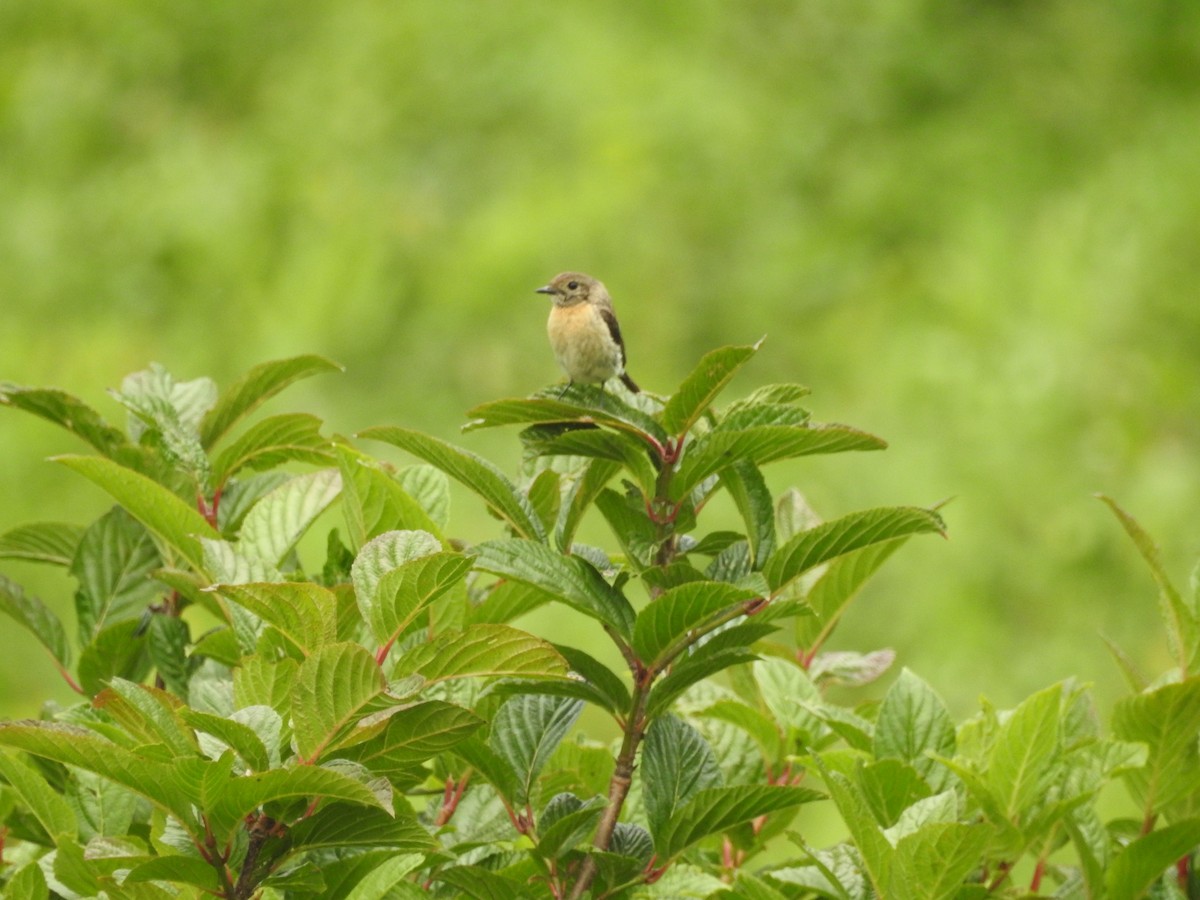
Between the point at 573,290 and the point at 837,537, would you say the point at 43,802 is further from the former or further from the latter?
the point at 573,290

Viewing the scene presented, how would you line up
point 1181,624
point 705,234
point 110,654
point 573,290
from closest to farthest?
1. point 1181,624
2. point 110,654
3. point 573,290
4. point 705,234

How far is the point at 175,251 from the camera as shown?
24.2 feet

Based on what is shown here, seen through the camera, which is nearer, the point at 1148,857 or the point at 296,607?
the point at 296,607

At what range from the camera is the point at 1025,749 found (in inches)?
65.9

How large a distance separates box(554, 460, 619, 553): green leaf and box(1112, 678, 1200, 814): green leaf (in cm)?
64

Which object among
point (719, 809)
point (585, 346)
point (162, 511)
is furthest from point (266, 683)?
point (585, 346)

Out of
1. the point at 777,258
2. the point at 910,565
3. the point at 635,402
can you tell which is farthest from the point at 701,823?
the point at 777,258

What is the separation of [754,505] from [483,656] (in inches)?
13.2

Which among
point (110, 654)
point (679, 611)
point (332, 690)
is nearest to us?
point (332, 690)

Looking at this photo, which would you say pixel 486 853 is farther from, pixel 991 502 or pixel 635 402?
pixel 991 502

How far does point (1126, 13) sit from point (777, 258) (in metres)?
2.30

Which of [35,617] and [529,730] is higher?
[35,617]

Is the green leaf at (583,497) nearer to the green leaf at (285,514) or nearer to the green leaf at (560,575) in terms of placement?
the green leaf at (560,575)

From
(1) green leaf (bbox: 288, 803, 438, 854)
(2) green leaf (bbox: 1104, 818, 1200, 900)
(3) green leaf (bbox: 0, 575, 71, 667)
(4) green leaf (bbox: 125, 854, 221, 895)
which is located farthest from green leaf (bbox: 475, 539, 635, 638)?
(3) green leaf (bbox: 0, 575, 71, 667)
